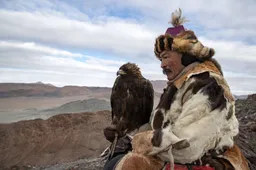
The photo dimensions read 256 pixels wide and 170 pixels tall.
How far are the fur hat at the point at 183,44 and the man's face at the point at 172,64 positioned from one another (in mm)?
Answer: 35

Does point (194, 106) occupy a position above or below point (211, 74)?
below

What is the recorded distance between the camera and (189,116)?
77.0 inches

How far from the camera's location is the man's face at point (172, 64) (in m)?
2.23

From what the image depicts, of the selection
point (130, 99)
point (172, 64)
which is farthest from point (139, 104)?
point (172, 64)

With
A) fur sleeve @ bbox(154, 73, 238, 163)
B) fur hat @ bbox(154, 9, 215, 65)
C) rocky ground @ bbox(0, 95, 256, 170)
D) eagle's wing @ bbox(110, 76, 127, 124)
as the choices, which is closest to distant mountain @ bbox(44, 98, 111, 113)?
rocky ground @ bbox(0, 95, 256, 170)

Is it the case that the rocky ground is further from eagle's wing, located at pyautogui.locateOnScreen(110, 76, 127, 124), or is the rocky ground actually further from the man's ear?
the man's ear

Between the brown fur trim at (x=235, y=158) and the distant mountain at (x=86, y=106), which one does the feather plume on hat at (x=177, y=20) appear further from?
the distant mountain at (x=86, y=106)

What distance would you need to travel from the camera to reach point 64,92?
64.1 metres

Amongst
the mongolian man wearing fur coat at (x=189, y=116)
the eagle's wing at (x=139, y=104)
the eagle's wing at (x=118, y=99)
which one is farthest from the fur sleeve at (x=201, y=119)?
the eagle's wing at (x=118, y=99)

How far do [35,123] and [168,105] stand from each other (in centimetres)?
2116

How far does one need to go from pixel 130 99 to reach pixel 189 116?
2.67 ft

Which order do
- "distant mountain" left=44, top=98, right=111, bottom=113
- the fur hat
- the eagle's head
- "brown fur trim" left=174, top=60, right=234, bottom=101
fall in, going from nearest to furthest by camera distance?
"brown fur trim" left=174, top=60, right=234, bottom=101 < the fur hat < the eagle's head < "distant mountain" left=44, top=98, right=111, bottom=113

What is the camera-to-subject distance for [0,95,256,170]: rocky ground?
18.0 metres

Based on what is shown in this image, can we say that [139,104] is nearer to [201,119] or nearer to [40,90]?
[201,119]
